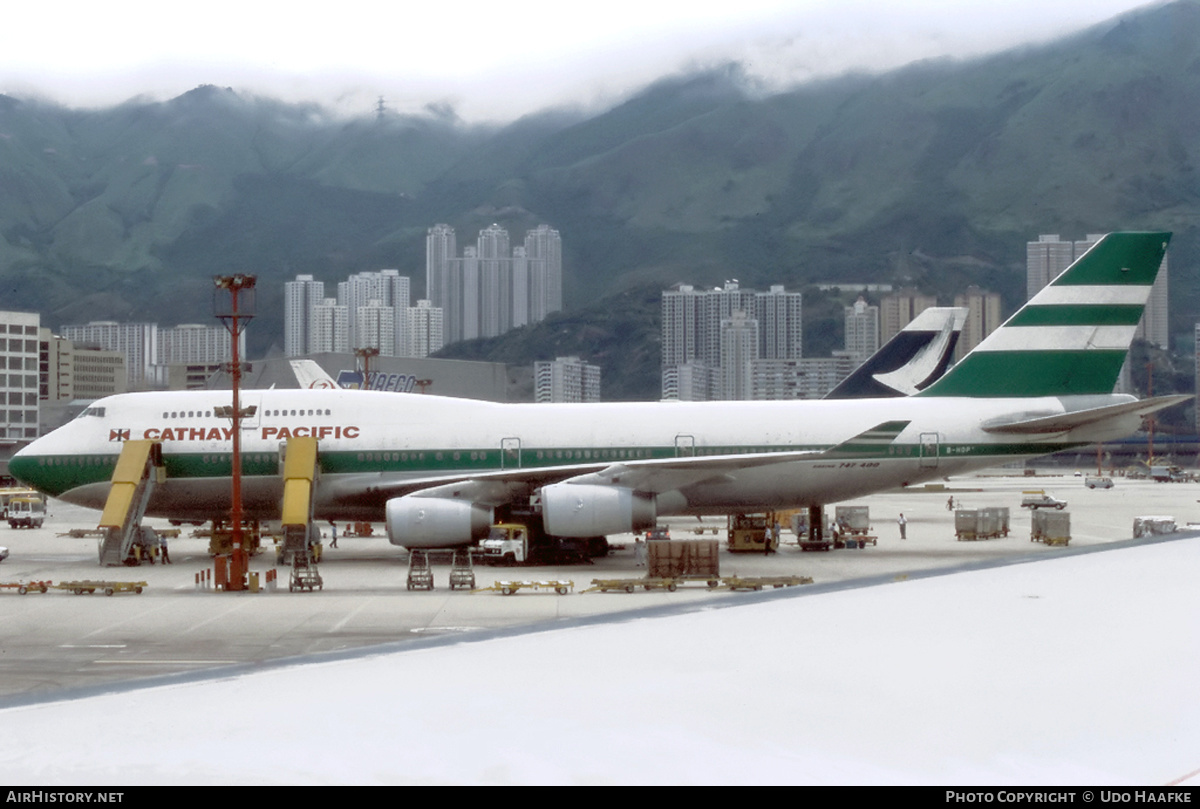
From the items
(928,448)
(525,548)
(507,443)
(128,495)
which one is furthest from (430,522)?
(928,448)

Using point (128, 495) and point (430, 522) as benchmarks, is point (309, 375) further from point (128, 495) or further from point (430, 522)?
point (430, 522)

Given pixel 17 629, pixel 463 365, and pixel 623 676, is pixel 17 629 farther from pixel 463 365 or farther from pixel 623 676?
pixel 463 365

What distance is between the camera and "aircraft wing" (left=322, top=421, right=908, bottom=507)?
27.6 m

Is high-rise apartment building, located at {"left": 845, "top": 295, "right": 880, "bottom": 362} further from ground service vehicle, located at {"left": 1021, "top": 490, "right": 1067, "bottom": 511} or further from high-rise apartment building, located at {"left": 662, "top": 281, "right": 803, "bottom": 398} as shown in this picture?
ground service vehicle, located at {"left": 1021, "top": 490, "right": 1067, "bottom": 511}

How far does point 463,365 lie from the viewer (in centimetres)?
9838

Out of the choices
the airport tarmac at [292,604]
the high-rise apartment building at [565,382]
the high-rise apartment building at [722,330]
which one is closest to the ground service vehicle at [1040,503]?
the airport tarmac at [292,604]

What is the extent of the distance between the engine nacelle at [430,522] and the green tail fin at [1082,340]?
1298 centimetres

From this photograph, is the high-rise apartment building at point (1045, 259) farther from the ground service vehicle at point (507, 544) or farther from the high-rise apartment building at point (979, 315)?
the ground service vehicle at point (507, 544)

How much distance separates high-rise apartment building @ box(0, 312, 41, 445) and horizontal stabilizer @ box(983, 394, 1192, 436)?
102813 millimetres

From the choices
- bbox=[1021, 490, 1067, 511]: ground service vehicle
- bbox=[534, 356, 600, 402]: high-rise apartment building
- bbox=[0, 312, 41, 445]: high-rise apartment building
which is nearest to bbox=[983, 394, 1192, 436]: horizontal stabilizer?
bbox=[1021, 490, 1067, 511]: ground service vehicle

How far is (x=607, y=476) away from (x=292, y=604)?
8474 millimetres

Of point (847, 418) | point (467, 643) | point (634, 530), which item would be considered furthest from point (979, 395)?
point (467, 643)

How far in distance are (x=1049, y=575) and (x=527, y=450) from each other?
23513 mm

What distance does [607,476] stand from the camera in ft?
91.3
